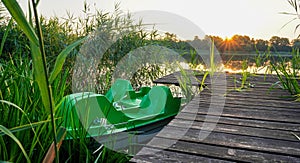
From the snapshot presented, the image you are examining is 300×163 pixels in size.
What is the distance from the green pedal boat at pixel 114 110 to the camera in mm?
1660

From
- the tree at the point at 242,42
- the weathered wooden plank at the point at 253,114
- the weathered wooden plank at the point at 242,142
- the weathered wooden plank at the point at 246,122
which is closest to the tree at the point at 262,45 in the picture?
the tree at the point at 242,42

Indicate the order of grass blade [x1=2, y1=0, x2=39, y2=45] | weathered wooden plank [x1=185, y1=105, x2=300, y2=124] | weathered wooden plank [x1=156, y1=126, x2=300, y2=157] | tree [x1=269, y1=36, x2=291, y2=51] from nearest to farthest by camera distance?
grass blade [x1=2, y1=0, x2=39, y2=45] → weathered wooden plank [x1=156, y1=126, x2=300, y2=157] → weathered wooden plank [x1=185, y1=105, x2=300, y2=124] → tree [x1=269, y1=36, x2=291, y2=51]

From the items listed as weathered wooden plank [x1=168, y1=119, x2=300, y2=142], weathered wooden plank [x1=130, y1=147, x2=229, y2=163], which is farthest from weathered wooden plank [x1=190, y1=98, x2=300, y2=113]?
weathered wooden plank [x1=130, y1=147, x2=229, y2=163]

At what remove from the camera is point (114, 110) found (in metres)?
2.27

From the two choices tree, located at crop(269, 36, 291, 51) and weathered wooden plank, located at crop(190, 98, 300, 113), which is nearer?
weathered wooden plank, located at crop(190, 98, 300, 113)

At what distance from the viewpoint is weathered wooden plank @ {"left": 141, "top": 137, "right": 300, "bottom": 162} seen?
1136mm

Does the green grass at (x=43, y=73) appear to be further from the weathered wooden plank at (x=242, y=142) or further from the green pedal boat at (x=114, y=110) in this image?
the weathered wooden plank at (x=242, y=142)

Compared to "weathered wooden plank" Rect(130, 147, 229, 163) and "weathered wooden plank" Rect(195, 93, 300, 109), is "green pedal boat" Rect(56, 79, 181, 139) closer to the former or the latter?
"weathered wooden plank" Rect(130, 147, 229, 163)

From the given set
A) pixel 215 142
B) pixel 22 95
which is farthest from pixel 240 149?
pixel 22 95

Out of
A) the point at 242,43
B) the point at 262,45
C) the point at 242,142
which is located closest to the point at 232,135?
the point at 242,142

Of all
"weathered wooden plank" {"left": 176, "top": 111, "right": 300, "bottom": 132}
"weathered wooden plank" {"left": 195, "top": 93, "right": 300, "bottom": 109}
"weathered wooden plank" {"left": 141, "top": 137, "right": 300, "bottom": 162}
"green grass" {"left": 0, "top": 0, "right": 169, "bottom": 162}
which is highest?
"green grass" {"left": 0, "top": 0, "right": 169, "bottom": 162}

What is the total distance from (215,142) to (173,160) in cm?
31

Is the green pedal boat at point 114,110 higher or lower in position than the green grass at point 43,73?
lower

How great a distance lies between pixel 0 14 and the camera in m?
3.20
